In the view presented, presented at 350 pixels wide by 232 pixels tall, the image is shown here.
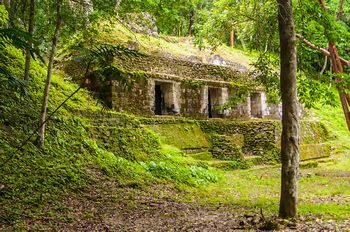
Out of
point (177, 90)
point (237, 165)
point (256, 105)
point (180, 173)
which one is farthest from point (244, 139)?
point (180, 173)

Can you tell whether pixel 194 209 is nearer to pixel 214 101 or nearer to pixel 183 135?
pixel 183 135

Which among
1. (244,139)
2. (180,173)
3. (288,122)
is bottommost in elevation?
(180,173)

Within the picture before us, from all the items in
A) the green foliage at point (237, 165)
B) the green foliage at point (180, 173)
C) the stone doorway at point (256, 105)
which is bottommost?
the green foliage at point (237, 165)

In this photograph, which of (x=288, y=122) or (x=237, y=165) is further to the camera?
(x=237, y=165)

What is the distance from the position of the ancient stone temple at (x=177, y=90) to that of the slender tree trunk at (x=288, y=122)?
6.13 m

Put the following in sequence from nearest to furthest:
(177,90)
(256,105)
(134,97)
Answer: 1. (134,97)
2. (177,90)
3. (256,105)

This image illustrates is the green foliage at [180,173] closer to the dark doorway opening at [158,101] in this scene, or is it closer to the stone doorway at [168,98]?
the stone doorway at [168,98]

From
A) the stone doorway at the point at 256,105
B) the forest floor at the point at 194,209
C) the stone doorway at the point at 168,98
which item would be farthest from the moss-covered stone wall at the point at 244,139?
the forest floor at the point at 194,209

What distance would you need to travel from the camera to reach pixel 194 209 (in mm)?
6984

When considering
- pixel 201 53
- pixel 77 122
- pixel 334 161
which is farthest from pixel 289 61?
pixel 201 53

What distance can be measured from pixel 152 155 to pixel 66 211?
17.7ft

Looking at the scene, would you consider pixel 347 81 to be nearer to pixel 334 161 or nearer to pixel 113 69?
pixel 113 69

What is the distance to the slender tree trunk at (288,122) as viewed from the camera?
5.50 meters

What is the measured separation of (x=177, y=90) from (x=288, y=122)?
10.2 m
